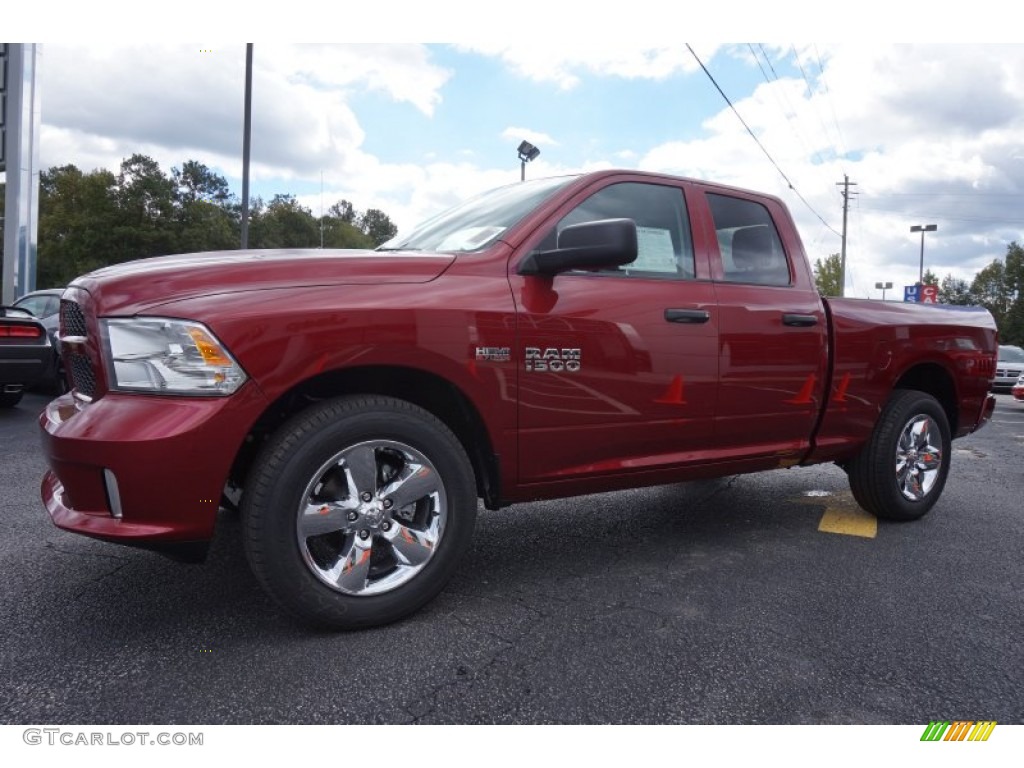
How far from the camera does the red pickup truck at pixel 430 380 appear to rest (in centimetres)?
223

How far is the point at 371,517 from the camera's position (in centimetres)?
248

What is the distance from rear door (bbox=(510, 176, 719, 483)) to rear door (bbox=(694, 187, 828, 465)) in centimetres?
12

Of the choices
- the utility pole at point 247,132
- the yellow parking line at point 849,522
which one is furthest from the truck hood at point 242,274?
the utility pole at point 247,132

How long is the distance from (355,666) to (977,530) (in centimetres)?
356

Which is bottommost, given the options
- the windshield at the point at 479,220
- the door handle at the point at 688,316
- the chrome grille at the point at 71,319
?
the chrome grille at the point at 71,319

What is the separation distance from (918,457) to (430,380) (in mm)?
3102

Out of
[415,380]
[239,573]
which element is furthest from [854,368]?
[239,573]

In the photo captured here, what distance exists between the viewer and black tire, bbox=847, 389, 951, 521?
406 centimetres

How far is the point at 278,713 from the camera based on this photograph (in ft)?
6.45

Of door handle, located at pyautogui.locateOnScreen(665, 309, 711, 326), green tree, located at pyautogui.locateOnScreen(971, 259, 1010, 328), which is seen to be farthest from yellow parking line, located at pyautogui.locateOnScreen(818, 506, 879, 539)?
green tree, located at pyautogui.locateOnScreen(971, 259, 1010, 328)

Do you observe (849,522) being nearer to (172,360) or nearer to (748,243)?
(748,243)

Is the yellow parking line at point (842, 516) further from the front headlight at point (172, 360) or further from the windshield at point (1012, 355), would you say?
the windshield at point (1012, 355)

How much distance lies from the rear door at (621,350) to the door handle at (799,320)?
0.49 meters
